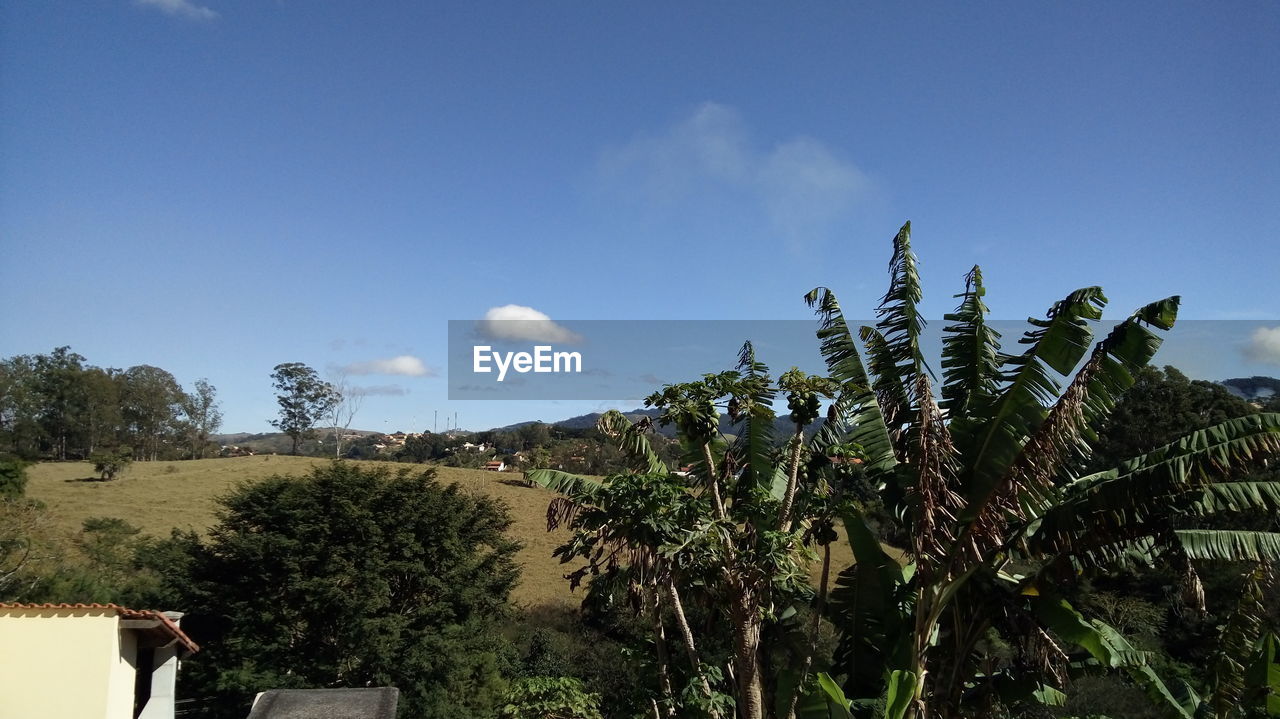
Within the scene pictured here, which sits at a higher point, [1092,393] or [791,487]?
[1092,393]

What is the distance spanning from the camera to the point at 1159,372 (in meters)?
32.0

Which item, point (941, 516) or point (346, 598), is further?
point (346, 598)

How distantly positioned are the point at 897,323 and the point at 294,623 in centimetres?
1326

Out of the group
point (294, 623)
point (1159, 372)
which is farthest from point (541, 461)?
point (1159, 372)

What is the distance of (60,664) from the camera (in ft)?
26.7

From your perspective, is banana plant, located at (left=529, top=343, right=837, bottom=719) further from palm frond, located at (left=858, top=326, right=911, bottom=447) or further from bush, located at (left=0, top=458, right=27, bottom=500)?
bush, located at (left=0, top=458, right=27, bottom=500)

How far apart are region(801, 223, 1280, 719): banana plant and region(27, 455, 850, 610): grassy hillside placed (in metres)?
17.2

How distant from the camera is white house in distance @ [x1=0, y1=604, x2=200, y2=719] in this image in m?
7.87

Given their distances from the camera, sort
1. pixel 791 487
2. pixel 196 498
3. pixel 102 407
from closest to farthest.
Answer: pixel 791 487 → pixel 196 498 → pixel 102 407

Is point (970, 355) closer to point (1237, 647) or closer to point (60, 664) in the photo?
point (1237, 647)

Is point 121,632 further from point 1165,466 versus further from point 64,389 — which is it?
point 64,389

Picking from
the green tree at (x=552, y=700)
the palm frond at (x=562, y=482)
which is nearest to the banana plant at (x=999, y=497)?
the palm frond at (x=562, y=482)

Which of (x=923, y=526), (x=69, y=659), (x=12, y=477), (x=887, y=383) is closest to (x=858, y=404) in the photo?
(x=887, y=383)

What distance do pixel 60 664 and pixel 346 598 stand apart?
276 inches
